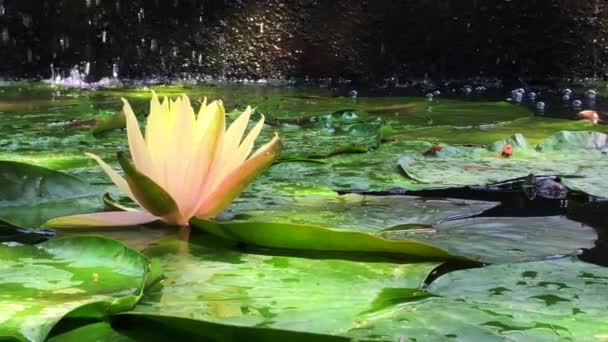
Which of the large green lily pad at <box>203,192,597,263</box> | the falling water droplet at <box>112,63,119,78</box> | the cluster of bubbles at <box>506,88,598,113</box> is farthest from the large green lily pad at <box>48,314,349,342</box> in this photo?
the falling water droplet at <box>112,63,119,78</box>

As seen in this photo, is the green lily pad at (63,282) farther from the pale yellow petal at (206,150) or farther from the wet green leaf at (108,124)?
the wet green leaf at (108,124)

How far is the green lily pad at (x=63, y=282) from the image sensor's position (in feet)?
A: 1.49

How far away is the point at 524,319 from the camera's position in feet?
1.56

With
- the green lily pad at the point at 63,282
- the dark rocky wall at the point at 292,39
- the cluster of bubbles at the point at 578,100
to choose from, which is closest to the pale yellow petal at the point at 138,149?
the green lily pad at the point at 63,282

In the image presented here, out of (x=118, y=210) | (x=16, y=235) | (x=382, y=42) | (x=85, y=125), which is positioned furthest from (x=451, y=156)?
(x=382, y=42)

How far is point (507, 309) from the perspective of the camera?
499 millimetres

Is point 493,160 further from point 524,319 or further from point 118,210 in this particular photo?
point 524,319

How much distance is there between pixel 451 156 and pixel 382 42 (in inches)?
126

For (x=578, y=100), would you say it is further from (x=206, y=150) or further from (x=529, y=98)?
(x=206, y=150)

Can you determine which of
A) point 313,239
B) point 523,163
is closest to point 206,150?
point 313,239

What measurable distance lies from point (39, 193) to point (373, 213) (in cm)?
38

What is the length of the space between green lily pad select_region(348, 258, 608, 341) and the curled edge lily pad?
1.8 inches

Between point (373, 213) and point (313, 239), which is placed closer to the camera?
point (313, 239)

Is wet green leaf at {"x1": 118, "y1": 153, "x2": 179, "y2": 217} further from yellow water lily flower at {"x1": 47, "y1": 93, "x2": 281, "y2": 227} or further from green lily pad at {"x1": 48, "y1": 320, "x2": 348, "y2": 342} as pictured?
green lily pad at {"x1": 48, "y1": 320, "x2": 348, "y2": 342}
